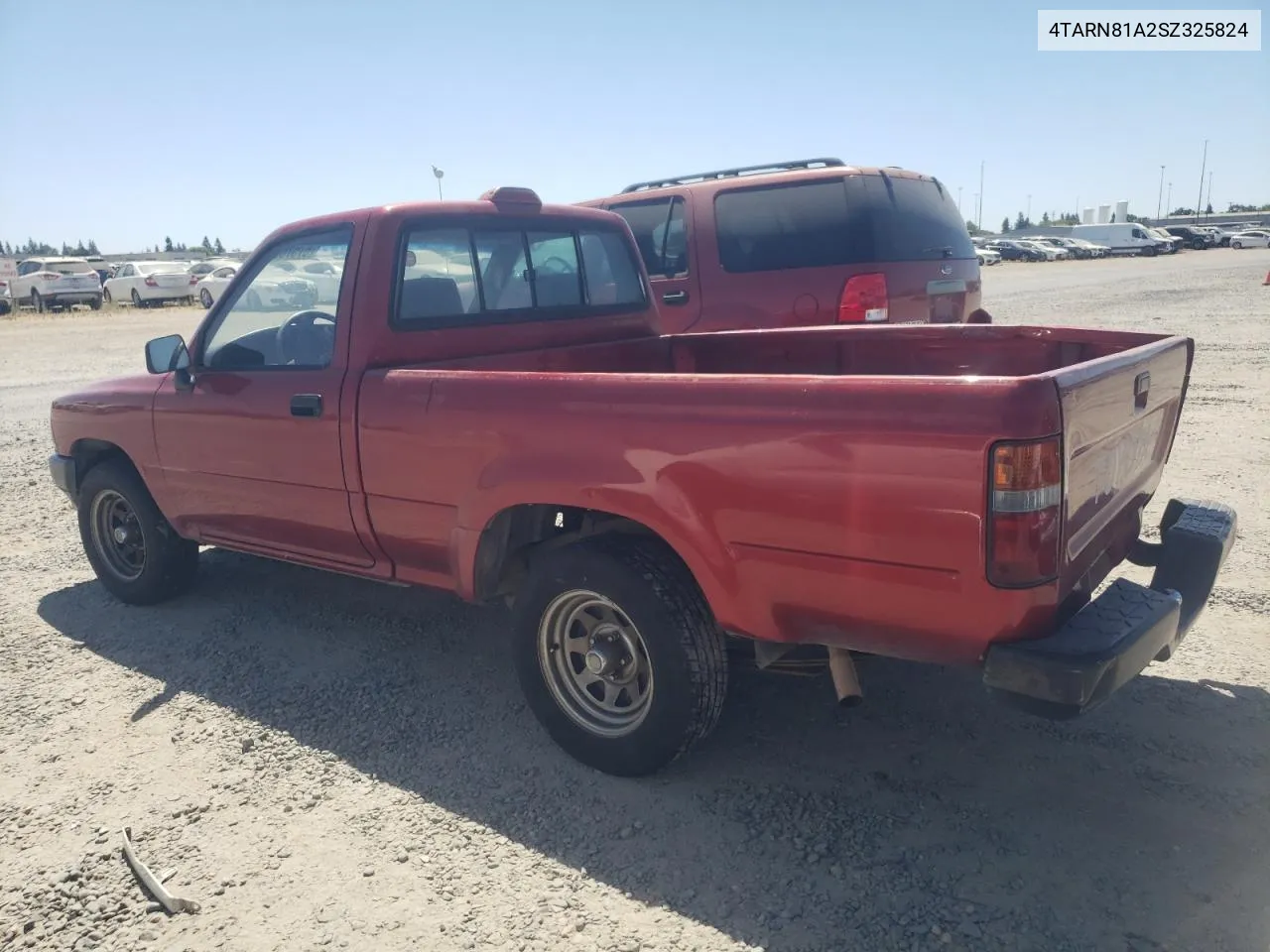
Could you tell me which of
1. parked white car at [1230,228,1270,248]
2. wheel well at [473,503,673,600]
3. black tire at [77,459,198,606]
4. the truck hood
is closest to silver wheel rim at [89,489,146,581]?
black tire at [77,459,198,606]

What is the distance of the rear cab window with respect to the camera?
3.91 metres

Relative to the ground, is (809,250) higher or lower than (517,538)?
higher

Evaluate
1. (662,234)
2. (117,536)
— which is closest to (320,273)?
(117,536)

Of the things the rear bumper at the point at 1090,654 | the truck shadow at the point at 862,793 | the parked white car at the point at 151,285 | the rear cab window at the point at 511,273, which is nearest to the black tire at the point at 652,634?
the truck shadow at the point at 862,793

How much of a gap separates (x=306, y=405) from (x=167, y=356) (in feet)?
3.66

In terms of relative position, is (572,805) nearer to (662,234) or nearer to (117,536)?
(117,536)

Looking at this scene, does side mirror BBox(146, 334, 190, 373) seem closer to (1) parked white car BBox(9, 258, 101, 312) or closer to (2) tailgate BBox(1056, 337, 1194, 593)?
(2) tailgate BBox(1056, 337, 1194, 593)

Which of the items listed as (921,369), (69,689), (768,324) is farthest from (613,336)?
(69,689)

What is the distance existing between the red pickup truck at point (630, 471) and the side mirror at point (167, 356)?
13 mm

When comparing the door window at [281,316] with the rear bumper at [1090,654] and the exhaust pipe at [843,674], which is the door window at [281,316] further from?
the rear bumper at [1090,654]

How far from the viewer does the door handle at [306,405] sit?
12.2ft

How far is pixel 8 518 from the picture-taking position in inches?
263

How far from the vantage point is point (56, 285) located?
28562 millimetres

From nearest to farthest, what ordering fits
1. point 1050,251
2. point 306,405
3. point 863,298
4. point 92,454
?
point 306,405, point 92,454, point 863,298, point 1050,251
